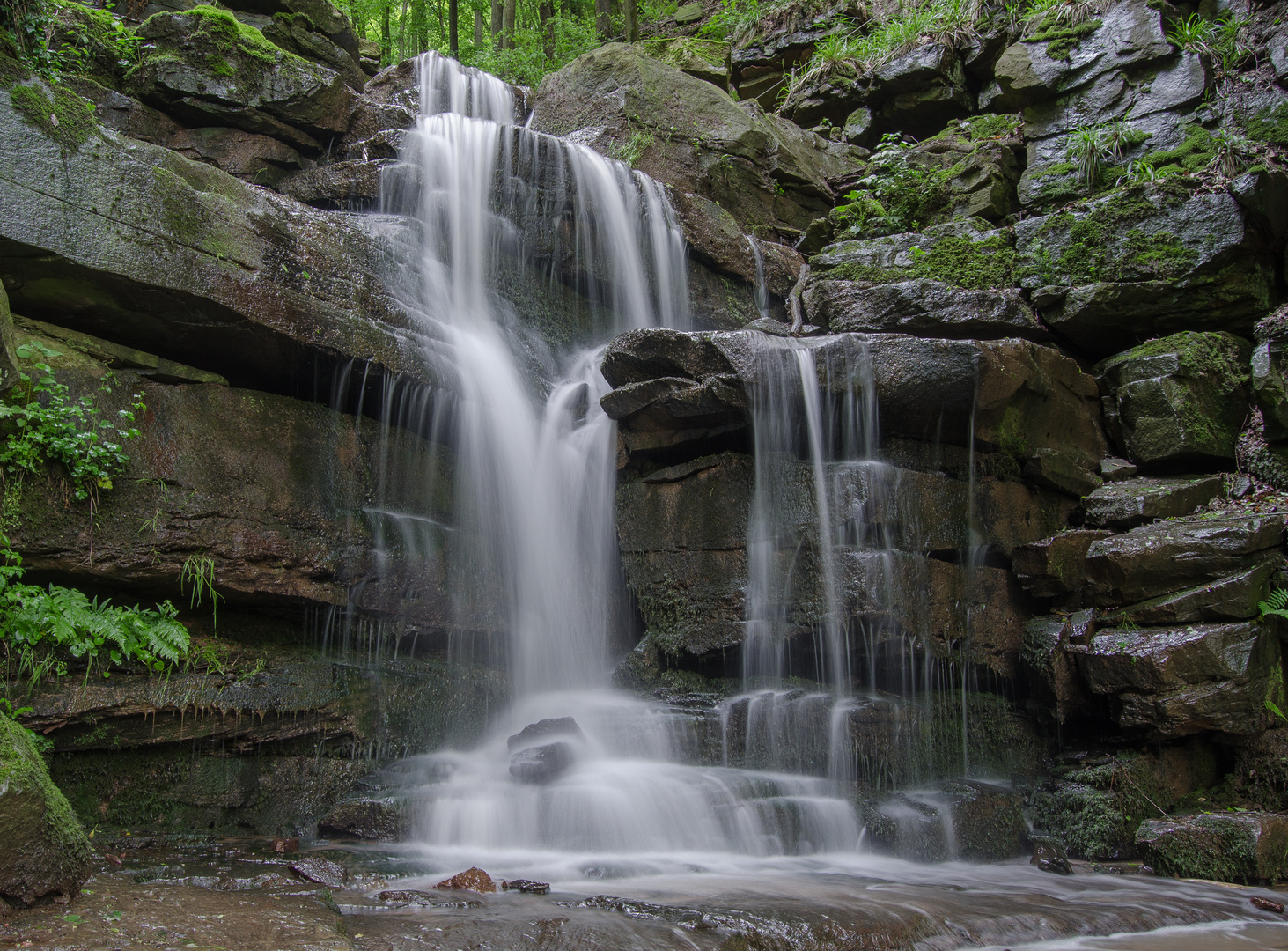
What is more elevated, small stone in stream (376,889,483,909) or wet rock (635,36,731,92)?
wet rock (635,36,731,92)

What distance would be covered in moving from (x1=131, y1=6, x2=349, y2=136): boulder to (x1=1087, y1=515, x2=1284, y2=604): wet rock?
1111cm

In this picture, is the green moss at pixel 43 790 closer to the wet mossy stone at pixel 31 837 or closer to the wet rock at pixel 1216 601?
the wet mossy stone at pixel 31 837

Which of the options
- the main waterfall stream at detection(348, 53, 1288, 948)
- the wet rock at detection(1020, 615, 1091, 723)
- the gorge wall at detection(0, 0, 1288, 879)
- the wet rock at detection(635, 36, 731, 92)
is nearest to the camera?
the main waterfall stream at detection(348, 53, 1288, 948)

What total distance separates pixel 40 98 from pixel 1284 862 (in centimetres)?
1063

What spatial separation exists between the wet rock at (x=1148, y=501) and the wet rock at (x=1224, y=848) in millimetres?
2729

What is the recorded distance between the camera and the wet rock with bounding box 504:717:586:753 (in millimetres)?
6672

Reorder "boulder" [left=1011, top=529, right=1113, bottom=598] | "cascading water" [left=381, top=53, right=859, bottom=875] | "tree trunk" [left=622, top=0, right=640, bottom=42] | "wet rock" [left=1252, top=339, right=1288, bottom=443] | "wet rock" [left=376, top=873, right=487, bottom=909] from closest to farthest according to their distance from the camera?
1. "wet rock" [left=376, top=873, right=487, bottom=909]
2. "cascading water" [left=381, top=53, right=859, bottom=875]
3. "boulder" [left=1011, top=529, right=1113, bottom=598]
4. "wet rock" [left=1252, top=339, right=1288, bottom=443]
5. "tree trunk" [left=622, top=0, right=640, bottom=42]

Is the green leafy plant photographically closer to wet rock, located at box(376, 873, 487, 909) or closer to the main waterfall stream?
the main waterfall stream

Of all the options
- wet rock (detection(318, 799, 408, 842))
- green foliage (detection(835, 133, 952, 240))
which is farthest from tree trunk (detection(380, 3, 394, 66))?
wet rock (detection(318, 799, 408, 842))

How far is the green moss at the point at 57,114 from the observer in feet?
19.9

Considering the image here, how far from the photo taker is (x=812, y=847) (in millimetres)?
5914

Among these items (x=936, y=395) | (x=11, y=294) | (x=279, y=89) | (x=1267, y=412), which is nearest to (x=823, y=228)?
(x=936, y=395)

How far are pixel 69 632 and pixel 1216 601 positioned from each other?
8.56 metres

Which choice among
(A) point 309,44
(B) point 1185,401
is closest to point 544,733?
(B) point 1185,401
